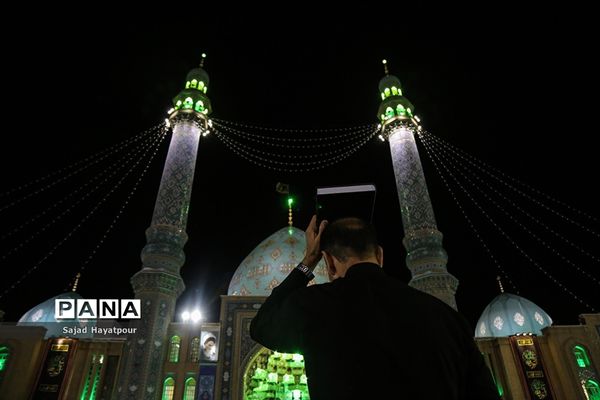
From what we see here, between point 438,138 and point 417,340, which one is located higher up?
point 438,138

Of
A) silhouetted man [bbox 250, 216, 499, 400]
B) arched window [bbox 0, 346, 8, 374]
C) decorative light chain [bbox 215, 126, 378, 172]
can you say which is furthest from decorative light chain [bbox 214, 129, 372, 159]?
silhouetted man [bbox 250, 216, 499, 400]

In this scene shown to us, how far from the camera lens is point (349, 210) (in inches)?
108

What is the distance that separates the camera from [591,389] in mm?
12016

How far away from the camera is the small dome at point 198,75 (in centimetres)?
1683

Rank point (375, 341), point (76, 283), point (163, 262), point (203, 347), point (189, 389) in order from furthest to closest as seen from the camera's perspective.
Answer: point (76, 283) < point (163, 262) < point (203, 347) < point (189, 389) < point (375, 341)

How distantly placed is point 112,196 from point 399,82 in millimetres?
12205

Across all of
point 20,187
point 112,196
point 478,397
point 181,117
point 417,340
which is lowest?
point 478,397

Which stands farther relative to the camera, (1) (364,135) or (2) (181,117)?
(1) (364,135)

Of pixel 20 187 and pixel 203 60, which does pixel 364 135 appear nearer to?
pixel 203 60

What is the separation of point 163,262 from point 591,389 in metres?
12.8

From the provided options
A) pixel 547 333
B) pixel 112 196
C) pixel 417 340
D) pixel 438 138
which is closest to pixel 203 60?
pixel 112 196

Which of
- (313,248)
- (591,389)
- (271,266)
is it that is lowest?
(313,248)

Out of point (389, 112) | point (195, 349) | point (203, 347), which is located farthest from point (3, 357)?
point (389, 112)

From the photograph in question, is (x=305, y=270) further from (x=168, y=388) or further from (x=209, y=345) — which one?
(x=168, y=388)
